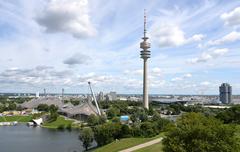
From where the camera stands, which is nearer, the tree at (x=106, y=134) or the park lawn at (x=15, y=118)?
the tree at (x=106, y=134)

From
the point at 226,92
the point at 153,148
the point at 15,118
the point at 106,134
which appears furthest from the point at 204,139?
the point at 226,92

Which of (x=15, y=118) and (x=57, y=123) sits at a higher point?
(x=15, y=118)

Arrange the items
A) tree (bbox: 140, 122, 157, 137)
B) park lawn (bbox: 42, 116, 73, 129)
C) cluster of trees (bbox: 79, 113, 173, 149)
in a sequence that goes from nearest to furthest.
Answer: cluster of trees (bbox: 79, 113, 173, 149)
tree (bbox: 140, 122, 157, 137)
park lawn (bbox: 42, 116, 73, 129)

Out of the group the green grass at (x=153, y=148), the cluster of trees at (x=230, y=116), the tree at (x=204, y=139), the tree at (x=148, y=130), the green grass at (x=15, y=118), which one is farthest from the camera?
the green grass at (x=15, y=118)

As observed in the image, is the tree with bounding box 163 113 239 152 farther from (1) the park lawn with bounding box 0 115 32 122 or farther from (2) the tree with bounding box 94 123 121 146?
(1) the park lawn with bounding box 0 115 32 122

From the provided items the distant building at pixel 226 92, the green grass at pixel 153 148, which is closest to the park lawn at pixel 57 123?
the green grass at pixel 153 148

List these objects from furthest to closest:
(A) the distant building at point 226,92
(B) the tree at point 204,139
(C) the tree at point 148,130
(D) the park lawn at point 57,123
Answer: (A) the distant building at point 226,92 → (D) the park lawn at point 57,123 → (C) the tree at point 148,130 → (B) the tree at point 204,139

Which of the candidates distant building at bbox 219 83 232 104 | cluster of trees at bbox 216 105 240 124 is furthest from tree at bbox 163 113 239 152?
distant building at bbox 219 83 232 104

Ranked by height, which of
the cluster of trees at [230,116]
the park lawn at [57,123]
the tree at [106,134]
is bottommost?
the park lawn at [57,123]

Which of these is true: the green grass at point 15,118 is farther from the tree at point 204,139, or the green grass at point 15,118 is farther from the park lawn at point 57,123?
the tree at point 204,139

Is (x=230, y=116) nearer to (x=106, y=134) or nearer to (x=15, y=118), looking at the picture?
(x=106, y=134)

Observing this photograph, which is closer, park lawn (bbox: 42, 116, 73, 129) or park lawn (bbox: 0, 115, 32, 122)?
park lawn (bbox: 42, 116, 73, 129)

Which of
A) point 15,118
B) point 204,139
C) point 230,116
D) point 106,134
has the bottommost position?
point 15,118
